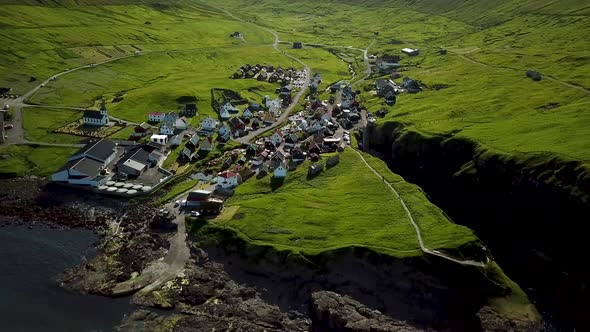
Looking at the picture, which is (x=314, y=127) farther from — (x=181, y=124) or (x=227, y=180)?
(x=227, y=180)

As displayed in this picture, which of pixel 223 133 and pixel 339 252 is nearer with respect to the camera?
pixel 339 252

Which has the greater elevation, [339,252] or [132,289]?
[339,252]

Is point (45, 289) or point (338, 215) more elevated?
point (338, 215)

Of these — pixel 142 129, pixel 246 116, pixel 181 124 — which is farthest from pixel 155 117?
pixel 246 116

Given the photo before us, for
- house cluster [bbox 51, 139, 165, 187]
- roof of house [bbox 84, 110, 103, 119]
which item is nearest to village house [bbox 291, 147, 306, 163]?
house cluster [bbox 51, 139, 165, 187]

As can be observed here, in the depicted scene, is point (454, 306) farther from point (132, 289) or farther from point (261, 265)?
point (132, 289)

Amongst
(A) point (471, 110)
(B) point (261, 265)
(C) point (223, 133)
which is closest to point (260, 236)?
(B) point (261, 265)
